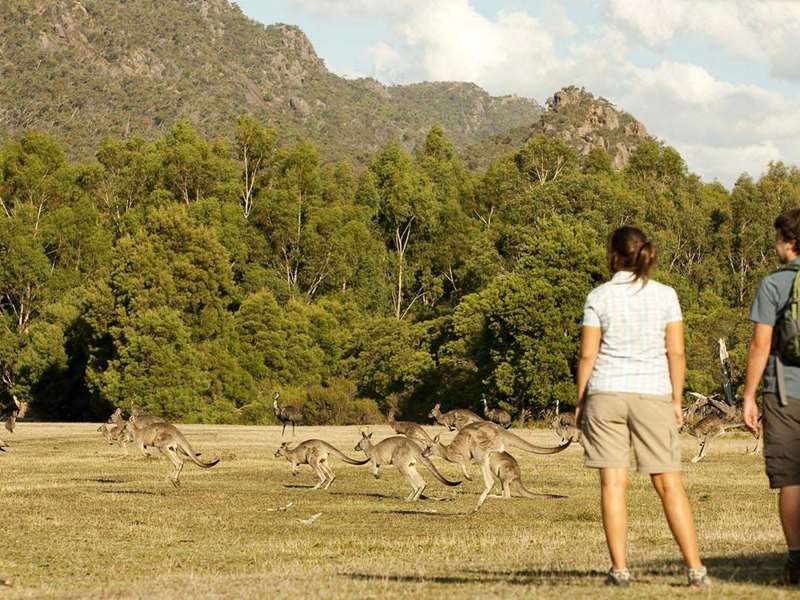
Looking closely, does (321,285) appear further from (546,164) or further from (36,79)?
(36,79)

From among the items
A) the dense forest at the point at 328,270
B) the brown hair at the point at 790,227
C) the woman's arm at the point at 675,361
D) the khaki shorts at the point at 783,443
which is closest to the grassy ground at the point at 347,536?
the khaki shorts at the point at 783,443

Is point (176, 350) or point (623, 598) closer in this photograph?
point (623, 598)

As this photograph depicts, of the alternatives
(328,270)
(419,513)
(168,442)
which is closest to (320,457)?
(168,442)

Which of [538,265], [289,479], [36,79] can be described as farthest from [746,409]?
[36,79]

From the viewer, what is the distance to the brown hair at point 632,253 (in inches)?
374

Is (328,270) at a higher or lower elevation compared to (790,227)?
higher

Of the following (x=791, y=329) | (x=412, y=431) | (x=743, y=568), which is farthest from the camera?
(x=412, y=431)

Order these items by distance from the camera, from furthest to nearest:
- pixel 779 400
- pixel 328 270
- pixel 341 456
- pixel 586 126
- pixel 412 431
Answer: pixel 586 126 → pixel 328 270 → pixel 412 431 → pixel 341 456 → pixel 779 400

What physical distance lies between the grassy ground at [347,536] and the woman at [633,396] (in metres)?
0.56

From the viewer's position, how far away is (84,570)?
42.5ft

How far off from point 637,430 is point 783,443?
4.24ft

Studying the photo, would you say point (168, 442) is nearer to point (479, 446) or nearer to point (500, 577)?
point (479, 446)

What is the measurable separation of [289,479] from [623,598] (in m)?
16.0

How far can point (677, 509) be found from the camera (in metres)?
9.26
